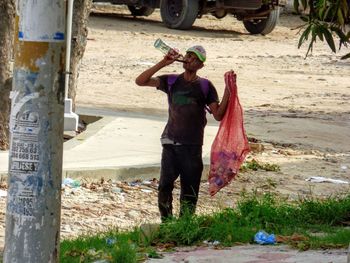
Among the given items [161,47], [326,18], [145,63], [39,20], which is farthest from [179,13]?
[39,20]

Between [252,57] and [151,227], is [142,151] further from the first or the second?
[252,57]

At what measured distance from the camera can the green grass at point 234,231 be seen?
7.27 m

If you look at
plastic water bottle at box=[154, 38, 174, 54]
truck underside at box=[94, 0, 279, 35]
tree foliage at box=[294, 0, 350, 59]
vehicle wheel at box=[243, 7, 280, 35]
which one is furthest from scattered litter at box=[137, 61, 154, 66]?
tree foliage at box=[294, 0, 350, 59]

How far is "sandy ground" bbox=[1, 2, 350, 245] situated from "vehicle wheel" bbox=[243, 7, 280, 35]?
0.26 metres

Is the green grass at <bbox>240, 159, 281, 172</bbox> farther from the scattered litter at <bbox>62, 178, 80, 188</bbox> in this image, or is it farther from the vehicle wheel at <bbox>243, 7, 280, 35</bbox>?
the vehicle wheel at <bbox>243, 7, 280, 35</bbox>

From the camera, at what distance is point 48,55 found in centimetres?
503

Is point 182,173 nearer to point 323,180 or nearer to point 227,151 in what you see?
point 227,151

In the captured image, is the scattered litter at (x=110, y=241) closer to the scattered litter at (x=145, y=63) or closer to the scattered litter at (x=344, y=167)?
the scattered litter at (x=344, y=167)

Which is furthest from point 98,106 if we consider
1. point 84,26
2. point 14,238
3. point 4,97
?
point 14,238

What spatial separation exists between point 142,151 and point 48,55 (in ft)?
22.0

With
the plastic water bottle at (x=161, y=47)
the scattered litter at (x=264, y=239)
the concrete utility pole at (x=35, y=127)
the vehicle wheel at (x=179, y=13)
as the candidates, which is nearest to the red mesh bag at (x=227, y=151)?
the plastic water bottle at (x=161, y=47)

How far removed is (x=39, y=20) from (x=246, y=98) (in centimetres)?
1348

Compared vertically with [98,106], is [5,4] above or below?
above

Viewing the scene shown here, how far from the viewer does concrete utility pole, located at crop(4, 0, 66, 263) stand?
501cm
